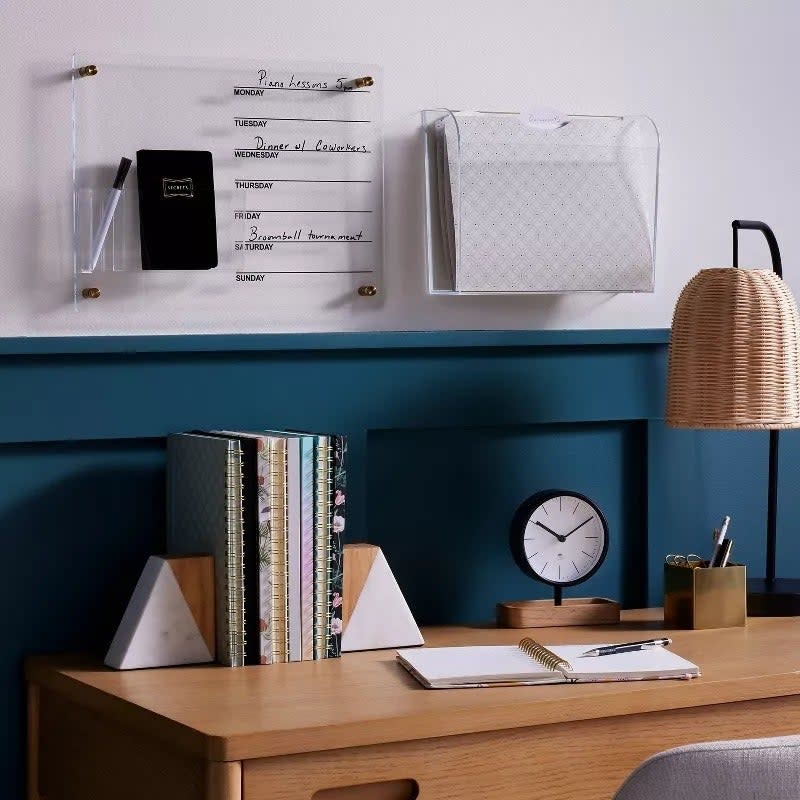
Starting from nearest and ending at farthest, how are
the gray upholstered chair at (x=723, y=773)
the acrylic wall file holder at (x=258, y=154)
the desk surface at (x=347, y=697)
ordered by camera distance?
the gray upholstered chair at (x=723, y=773)
the desk surface at (x=347, y=697)
the acrylic wall file holder at (x=258, y=154)

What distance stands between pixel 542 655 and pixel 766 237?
775mm

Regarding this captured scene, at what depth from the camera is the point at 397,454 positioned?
1.96 m

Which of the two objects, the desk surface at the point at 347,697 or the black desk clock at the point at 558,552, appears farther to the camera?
the black desk clock at the point at 558,552

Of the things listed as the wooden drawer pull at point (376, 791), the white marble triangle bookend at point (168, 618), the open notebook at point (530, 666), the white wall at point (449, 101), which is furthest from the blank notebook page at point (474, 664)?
the white wall at point (449, 101)

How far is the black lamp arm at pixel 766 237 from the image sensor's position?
200 centimetres

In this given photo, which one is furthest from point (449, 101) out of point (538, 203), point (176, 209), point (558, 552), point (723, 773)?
point (723, 773)

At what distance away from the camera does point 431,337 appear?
194cm

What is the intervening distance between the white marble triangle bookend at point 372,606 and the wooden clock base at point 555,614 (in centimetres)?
17

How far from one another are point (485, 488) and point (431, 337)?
0.76 feet

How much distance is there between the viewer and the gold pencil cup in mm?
1869

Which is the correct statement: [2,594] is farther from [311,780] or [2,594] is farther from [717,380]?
[717,380]

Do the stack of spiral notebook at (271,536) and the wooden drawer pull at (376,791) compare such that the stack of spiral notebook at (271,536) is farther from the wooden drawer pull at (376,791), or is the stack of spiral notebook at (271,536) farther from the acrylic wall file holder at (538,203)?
the acrylic wall file holder at (538,203)

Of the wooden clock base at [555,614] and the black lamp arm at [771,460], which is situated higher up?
the black lamp arm at [771,460]

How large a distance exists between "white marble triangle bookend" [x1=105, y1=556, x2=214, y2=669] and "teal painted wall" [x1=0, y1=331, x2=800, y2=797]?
16 cm
